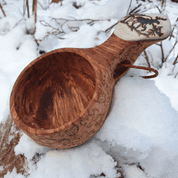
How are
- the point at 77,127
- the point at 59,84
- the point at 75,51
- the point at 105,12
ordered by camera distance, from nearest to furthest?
1. the point at 77,127
2. the point at 75,51
3. the point at 59,84
4. the point at 105,12

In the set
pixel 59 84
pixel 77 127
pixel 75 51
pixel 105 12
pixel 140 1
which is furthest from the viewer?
pixel 140 1

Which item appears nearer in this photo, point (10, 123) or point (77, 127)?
point (77, 127)

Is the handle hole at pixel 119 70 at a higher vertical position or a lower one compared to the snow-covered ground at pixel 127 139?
higher

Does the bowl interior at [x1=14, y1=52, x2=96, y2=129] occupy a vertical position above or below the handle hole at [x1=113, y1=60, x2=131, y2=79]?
below

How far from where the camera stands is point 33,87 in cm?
55

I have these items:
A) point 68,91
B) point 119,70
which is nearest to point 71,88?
point 68,91

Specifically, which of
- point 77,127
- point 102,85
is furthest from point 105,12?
point 77,127

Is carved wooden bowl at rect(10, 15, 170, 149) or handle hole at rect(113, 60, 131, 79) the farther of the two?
handle hole at rect(113, 60, 131, 79)

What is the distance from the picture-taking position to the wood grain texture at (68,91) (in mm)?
405

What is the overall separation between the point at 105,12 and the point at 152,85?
41 cm

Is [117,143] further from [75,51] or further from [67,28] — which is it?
[67,28]

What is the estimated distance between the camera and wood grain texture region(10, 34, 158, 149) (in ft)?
1.33

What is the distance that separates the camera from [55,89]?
61cm

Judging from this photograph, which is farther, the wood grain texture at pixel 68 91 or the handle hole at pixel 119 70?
the handle hole at pixel 119 70
